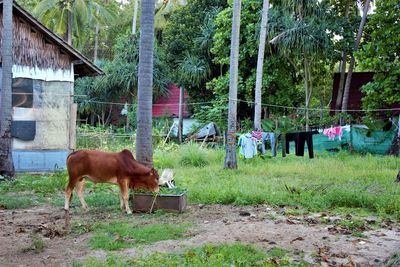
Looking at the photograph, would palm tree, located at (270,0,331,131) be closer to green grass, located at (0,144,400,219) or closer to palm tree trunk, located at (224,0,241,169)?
green grass, located at (0,144,400,219)

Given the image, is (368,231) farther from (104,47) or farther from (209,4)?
(104,47)

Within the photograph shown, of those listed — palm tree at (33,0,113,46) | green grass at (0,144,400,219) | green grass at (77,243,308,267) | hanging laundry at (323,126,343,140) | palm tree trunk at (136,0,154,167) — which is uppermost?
palm tree at (33,0,113,46)

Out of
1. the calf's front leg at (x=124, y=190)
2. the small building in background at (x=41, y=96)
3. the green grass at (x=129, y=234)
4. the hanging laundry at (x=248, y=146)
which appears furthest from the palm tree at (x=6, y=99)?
the hanging laundry at (x=248, y=146)

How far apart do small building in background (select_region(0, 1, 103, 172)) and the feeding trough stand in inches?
275

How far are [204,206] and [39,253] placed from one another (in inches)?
152

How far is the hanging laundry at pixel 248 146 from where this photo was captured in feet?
51.6

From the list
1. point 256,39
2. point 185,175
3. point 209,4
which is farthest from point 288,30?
point 185,175

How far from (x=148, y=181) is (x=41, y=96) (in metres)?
7.58

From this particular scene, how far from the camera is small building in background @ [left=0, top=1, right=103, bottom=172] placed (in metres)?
14.3

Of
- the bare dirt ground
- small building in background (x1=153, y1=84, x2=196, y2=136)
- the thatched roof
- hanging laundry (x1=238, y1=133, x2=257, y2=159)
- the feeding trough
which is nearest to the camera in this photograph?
the bare dirt ground

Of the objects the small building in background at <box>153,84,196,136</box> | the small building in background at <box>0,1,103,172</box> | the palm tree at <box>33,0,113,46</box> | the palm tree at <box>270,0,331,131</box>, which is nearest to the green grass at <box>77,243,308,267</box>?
the small building in background at <box>0,1,103,172</box>

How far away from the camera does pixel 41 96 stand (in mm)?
14781

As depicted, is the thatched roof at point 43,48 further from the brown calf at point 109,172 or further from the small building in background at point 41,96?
the brown calf at point 109,172

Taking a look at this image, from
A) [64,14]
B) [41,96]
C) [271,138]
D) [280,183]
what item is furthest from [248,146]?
[64,14]
